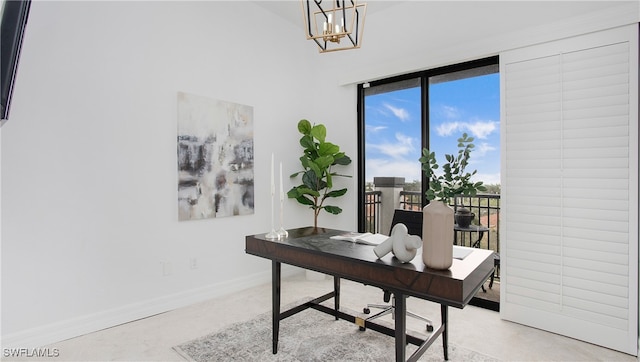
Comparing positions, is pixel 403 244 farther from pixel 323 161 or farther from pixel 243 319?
pixel 323 161

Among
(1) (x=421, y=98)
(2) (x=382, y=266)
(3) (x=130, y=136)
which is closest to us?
(2) (x=382, y=266)

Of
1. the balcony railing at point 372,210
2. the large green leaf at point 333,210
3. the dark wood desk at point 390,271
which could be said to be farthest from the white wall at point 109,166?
the balcony railing at point 372,210

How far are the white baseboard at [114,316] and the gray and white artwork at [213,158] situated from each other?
731 mm

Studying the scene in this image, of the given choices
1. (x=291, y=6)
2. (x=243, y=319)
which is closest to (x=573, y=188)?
(x=243, y=319)

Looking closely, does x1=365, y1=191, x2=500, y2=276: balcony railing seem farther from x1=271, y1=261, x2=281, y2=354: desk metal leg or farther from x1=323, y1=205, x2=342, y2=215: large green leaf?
x1=271, y1=261, x2=281, y2=354: desk metal leg

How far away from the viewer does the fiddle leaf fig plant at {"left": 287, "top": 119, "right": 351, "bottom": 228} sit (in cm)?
379

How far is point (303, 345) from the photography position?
2.39m

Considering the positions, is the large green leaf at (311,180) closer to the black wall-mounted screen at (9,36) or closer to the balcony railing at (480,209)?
the balcony railing at (480,209)

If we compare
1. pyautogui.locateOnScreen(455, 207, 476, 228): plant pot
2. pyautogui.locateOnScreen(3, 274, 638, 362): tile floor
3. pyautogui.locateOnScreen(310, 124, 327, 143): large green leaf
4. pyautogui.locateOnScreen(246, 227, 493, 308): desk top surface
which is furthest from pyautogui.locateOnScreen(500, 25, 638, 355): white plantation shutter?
pyautogui.locateOnScreen(310, 124, 327, 143): large green leaf

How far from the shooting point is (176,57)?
123 inches

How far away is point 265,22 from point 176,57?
1.24m

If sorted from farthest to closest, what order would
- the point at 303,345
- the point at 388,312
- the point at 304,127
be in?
the point at 304,127 < the point at 388,312 < the point at 303,345

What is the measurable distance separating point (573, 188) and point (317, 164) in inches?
90.4

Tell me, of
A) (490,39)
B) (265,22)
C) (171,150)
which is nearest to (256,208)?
(171,150)
